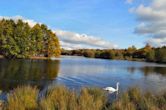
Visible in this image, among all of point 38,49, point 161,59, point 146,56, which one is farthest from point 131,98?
point 146,56

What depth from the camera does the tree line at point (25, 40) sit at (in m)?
83.4

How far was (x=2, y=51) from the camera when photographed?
276ft

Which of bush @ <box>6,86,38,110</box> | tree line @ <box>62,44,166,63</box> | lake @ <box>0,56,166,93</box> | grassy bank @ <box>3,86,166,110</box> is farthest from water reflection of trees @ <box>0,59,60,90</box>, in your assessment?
tree line @ <box>62,44,166,63</box>

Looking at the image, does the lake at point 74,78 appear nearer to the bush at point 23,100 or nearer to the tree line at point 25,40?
the bush at point 23,100

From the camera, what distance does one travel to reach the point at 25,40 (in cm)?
8650

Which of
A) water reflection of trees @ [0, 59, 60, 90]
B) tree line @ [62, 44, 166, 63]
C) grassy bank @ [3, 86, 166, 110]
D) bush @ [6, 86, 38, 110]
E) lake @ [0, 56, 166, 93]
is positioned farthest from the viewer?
tree line @ [62, 44, 166, 63]

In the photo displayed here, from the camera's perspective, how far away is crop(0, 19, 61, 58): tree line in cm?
8344

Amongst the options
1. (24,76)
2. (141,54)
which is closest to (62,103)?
(24,76)

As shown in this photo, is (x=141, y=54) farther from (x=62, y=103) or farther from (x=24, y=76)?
(x=62, y=103)

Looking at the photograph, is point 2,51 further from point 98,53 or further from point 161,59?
point 98,53

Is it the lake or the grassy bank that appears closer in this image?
the grassy bank

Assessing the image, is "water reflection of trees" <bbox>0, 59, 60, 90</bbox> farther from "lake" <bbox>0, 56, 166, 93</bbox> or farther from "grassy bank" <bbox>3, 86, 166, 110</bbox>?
"grassy bank" <bbox>3, 86, 166, 110</bbox>

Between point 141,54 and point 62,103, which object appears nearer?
point 62,103

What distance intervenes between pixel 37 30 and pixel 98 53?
90694 millimetres
